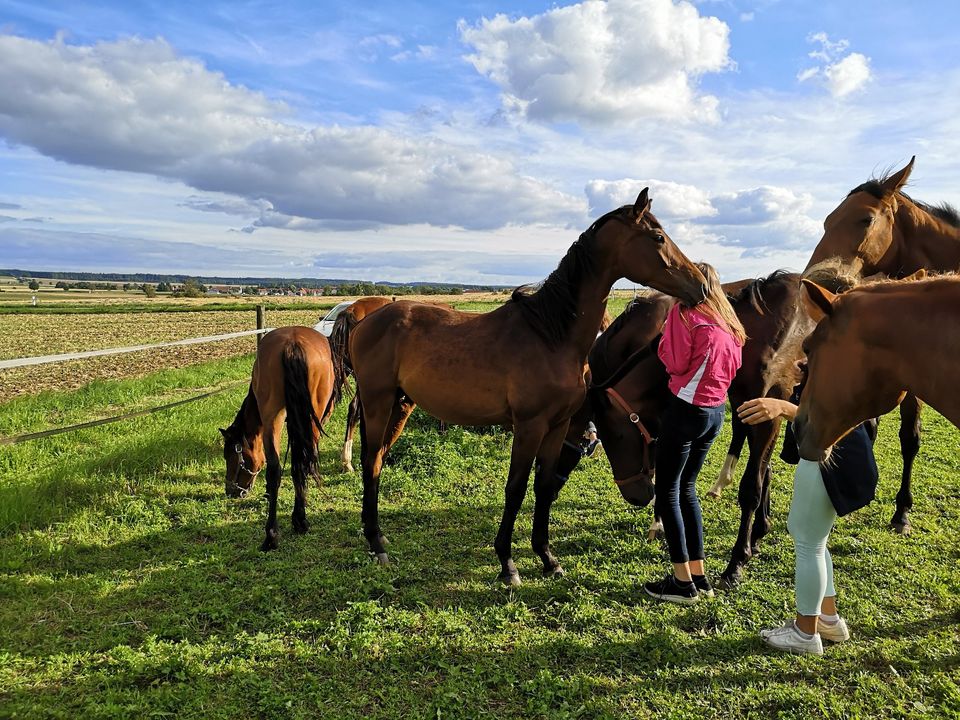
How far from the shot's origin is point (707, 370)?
3295 millimetres

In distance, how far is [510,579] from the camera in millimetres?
3814

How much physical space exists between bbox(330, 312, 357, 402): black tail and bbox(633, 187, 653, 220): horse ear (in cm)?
449

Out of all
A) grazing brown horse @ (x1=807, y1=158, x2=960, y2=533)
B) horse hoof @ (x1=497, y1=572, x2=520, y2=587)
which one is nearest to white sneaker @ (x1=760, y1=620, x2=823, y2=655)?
horse hoof @ (x1=497, y1=572, x2=520, y2=587)

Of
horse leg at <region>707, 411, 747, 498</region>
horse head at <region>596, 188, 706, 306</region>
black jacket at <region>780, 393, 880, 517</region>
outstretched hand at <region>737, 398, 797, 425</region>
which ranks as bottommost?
horse leg at <region>707, 411, 747, 498</region>

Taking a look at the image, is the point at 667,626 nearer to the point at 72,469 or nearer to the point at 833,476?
the point at 833,476

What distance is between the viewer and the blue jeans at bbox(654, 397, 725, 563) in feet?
11.1

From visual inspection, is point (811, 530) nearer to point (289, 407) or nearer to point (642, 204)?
point (642, 204)

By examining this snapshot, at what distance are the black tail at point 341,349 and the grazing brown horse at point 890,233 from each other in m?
5.29

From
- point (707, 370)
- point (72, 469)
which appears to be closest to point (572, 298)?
point (707, 370)

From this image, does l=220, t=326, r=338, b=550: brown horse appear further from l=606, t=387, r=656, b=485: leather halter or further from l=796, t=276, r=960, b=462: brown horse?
l=796, t=276, r=960, b=462: brown horse

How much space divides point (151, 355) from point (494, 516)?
16.0 metres

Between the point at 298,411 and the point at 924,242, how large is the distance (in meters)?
5.28

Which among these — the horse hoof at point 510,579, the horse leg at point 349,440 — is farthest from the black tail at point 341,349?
the horse hoof at point 510,579

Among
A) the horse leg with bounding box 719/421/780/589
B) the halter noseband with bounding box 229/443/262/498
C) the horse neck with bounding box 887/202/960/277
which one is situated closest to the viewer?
the horse leg with bounding box 719/421/780/589
